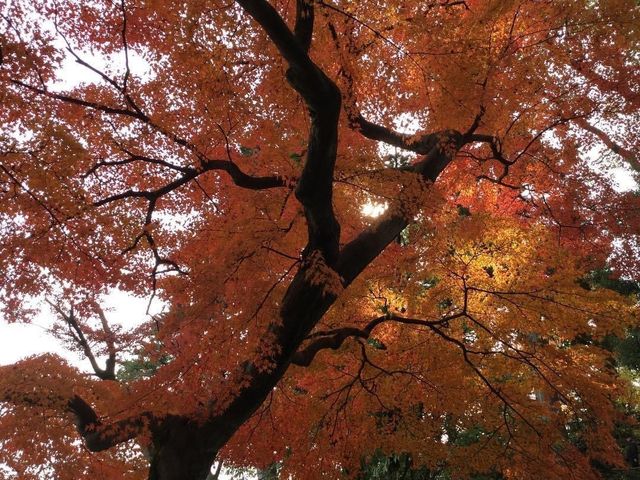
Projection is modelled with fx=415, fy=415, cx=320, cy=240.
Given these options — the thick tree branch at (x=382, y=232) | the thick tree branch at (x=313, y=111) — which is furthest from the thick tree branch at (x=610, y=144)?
the thick tree branch at (x=313, y=111)

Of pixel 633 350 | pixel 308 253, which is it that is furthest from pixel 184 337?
pixel 633 350

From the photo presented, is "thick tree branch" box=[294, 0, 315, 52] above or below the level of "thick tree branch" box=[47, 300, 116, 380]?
→ above

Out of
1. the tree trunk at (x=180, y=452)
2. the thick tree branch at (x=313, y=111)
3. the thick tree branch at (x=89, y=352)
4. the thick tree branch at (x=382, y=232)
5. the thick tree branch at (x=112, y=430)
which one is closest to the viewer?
the thick tree branch at (x=313, y=111)

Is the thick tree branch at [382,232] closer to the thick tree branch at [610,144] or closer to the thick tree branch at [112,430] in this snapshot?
the thick tree branch at [112,430]

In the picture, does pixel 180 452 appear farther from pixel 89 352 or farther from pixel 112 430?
pixel 89 352

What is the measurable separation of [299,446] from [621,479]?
8085 millimetres

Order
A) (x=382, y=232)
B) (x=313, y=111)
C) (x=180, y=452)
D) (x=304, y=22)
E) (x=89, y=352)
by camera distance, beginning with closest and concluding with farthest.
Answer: (x=304, y=22), (x=313, y=111), (x=180, y=452), (x=382, y=232), (x=89, y=352)

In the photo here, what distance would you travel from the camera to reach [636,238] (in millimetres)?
10281

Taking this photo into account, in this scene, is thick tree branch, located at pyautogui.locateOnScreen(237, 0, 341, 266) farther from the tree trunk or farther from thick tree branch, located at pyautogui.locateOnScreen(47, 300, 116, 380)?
thick tree branch, located at pyautogui.locateOnScreen(47, 300, 116, 380)

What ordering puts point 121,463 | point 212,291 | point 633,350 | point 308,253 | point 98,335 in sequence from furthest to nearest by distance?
point 633,350, point 98,335, point 121,463, point 212,291, point 308,253

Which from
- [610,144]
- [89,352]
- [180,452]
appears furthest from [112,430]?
[610,144]

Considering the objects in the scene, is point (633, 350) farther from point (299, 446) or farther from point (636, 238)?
point (299, 446)

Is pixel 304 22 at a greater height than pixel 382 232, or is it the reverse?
pixel 382 232

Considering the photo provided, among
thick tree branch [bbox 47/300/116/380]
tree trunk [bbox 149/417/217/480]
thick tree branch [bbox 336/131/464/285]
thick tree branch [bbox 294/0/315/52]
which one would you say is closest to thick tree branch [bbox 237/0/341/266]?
thick tree branch [bbox 294/0/315/52]
